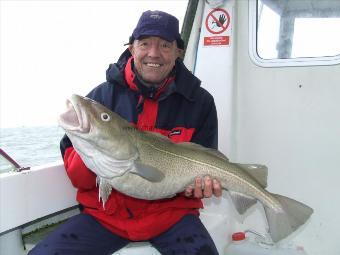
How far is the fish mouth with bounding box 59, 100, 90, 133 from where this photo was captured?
223 cm

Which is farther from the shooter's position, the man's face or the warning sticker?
the warning sticker

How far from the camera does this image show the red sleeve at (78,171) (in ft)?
9.34

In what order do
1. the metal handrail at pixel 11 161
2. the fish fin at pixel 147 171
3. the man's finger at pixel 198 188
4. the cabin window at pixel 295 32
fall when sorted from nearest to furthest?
1. the fish fin at pixel 147 171
2. the man's finger at pixel 198 188
3. the metal handrail at pixel 11 161
4. the cabin window at pixel 295 32

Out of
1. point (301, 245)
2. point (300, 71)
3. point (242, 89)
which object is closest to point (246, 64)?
point (242, 89)

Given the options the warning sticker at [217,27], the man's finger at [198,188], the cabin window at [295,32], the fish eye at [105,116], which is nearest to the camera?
the fish eye at [105,116]

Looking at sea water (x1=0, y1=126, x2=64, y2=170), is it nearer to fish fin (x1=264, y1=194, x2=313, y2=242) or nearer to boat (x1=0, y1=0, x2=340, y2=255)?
boat (x1=0, y1=0, x2=340, y2=255)

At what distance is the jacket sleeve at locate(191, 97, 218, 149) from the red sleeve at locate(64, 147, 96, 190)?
0.87 m

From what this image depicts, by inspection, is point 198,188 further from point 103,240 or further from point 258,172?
point 103,240

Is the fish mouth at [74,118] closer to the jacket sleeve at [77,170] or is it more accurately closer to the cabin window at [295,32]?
the jacket sleeve at [77,170]

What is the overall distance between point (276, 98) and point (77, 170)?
2.21 meters

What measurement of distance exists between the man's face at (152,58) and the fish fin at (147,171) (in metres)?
0.96

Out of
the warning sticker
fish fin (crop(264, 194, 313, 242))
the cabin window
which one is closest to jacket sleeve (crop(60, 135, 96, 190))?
fish fin (crop(264, 194, 313, 242))

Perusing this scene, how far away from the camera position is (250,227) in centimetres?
447

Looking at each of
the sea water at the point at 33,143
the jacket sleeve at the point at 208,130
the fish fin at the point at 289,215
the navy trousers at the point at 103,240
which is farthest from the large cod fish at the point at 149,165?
the sea water at the point at 33,143
